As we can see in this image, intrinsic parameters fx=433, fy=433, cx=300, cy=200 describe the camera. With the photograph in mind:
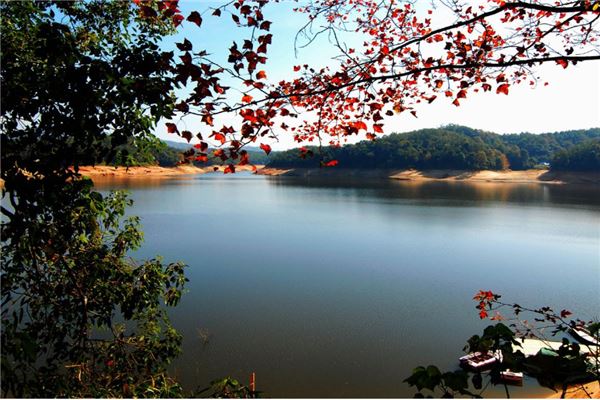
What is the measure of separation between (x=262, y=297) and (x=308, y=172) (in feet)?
206

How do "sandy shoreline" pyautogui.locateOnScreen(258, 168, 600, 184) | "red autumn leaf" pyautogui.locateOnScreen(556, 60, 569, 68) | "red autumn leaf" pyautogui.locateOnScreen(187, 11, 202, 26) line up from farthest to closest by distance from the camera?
"sandy shoreline" pyautogui.locateOnScreen(258, 168, 600, 184) → "red autumn leaf" pyautogui.locateOnScreen(556, 60, 569, 68) → "red autumn leaf" pyautogui.locateOnScreen(187, 11, 202, 26)

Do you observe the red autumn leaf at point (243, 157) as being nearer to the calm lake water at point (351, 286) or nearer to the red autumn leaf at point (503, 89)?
the red autumn leaf at point (503, 89)

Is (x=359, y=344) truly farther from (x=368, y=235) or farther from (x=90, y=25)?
(x=368, y=235)

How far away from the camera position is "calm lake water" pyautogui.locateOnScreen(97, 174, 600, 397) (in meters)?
6.95

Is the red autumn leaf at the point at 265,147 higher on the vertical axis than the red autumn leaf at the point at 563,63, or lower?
lower

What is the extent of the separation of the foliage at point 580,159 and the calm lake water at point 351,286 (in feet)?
108

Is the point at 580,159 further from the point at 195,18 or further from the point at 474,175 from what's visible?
the point at 195,18

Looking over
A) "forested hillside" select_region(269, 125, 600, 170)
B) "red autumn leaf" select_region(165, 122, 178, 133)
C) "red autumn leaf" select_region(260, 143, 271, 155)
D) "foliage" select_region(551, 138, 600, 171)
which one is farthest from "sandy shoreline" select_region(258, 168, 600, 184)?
"red autumn leaf" select_region(165, 122, 178, 133)

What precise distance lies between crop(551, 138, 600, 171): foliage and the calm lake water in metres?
32.9

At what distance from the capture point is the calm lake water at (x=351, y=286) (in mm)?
6953

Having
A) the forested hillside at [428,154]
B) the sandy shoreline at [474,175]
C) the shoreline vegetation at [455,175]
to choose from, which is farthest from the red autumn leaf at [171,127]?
the sandy shoreline at [474,175]

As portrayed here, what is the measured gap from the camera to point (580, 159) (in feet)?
173

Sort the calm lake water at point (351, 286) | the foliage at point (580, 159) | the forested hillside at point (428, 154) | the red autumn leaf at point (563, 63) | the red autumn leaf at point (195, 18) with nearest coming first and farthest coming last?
the red autumn leaf at point (195, 18) → the red autumn leaf at point (563, 63) → the calm lake water at point (351, 286) → the foliage at point (580, 159) → the forested hillside at point (428, 154)

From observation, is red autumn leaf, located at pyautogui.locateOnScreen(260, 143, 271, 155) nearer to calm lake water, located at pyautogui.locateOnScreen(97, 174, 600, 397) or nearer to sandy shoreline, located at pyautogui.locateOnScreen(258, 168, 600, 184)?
calm lake water, located at pyautogui.locateOnScreen(97, 174, 600, 397)
